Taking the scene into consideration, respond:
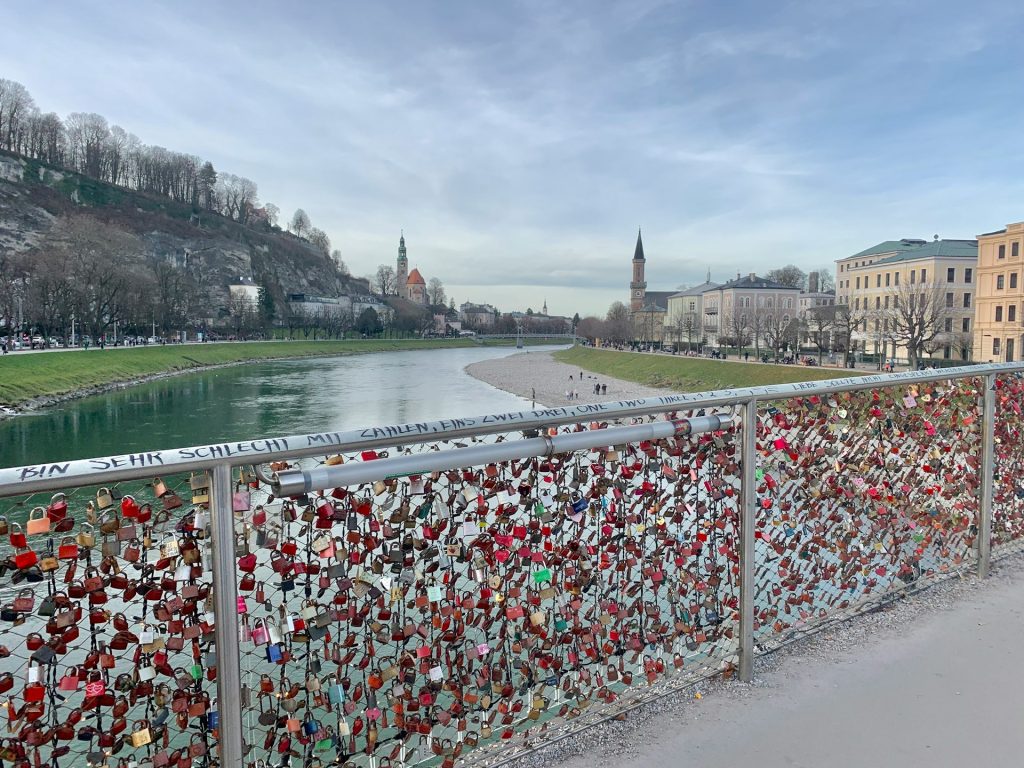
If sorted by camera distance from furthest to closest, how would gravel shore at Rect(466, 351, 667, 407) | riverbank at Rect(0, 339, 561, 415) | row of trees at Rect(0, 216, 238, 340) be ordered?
1. row of trees at Rect(0, 216, 238, 340)
2. gravel shore at Rect(466, 351, 667, 407)
3. riverbank at Rect(0, 339, 561, 415)

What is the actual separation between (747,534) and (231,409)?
4065 cm

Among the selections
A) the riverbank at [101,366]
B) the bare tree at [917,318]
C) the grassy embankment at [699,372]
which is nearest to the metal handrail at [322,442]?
the grassy embankment at [699,372]

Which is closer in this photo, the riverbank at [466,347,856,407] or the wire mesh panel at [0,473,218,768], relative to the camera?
the wire mesh panel at [0,473,218,768]

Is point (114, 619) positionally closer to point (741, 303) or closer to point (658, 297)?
point (741, 303)

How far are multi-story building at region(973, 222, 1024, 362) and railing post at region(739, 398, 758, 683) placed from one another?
173ft

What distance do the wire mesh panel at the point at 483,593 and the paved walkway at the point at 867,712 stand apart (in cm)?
27

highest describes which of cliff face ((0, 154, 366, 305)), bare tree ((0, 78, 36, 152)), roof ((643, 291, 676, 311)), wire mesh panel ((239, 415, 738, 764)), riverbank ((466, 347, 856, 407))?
bare tree ((0, 78, 36, 152))

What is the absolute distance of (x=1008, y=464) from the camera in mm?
4887

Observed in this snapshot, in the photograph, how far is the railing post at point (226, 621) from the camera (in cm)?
196

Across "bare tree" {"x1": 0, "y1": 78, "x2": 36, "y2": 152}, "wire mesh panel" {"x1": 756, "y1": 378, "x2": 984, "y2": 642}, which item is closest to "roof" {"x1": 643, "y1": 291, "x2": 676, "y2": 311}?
"bare tree" {"x1": 0, "y1": 78, "x2": 36, "y2": 152}

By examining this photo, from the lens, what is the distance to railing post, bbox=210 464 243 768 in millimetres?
1957

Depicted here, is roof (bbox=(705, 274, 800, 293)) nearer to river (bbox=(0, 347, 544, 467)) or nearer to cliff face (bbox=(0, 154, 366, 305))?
river (bbox=(0, 347, 544, 467))

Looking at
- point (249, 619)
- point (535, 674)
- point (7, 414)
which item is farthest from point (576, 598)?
point (7, 414)

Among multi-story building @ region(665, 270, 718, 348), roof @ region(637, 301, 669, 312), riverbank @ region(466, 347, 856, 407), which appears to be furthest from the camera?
roof @ region(637, 301, 669, 312)
